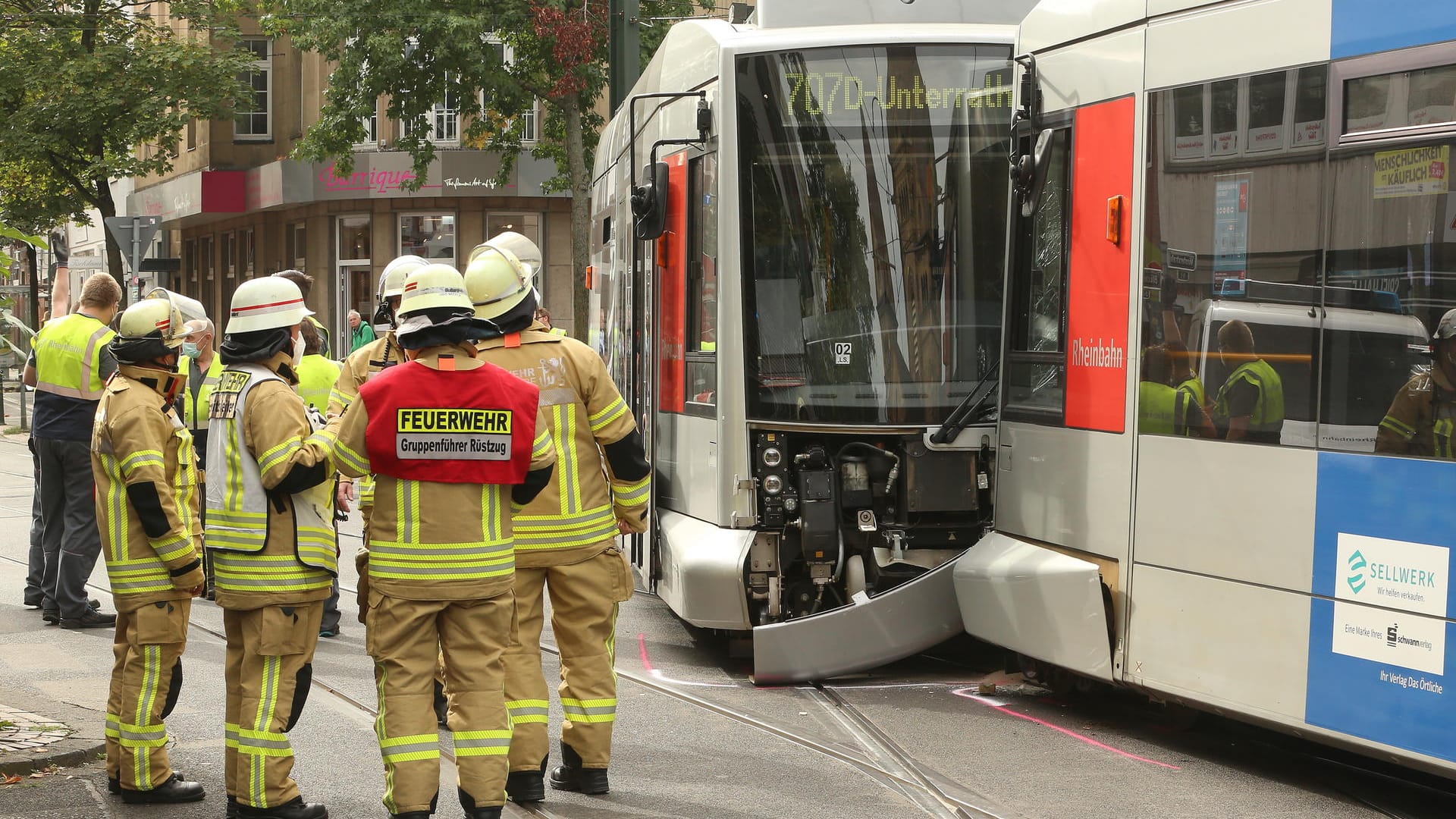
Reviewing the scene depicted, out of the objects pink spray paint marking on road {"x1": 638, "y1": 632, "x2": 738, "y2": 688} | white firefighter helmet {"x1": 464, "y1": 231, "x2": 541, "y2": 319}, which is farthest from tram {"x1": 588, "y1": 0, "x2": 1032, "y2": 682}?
white firefighter helmet {"x1": 464, "y1": 231, "x2": 541, "y2": 319}

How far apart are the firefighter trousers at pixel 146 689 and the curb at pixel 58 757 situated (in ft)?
1.73

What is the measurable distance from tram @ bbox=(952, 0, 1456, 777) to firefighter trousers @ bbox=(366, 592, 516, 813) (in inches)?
101

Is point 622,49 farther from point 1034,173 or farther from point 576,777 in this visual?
point 576,777

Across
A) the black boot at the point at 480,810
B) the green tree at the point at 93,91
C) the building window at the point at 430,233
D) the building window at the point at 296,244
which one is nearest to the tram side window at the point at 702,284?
the black boot at the point at 480,810

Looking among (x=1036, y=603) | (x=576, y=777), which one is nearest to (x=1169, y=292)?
(x=1036, y=603)

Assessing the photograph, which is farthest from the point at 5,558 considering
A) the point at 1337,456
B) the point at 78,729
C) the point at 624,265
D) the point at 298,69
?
the point at 298,69

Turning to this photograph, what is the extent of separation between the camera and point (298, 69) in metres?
35.1

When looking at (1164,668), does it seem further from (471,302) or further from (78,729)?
(78,729)

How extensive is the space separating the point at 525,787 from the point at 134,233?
539 inches

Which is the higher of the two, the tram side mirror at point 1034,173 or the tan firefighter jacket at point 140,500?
the tram side mirror at point 1034,173

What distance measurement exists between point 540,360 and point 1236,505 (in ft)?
8.16

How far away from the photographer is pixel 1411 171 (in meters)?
5.16

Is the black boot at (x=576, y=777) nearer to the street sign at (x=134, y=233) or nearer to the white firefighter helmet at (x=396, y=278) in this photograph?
the white firefighter helmet at (x=396, y=278)

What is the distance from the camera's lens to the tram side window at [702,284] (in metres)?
7.59
